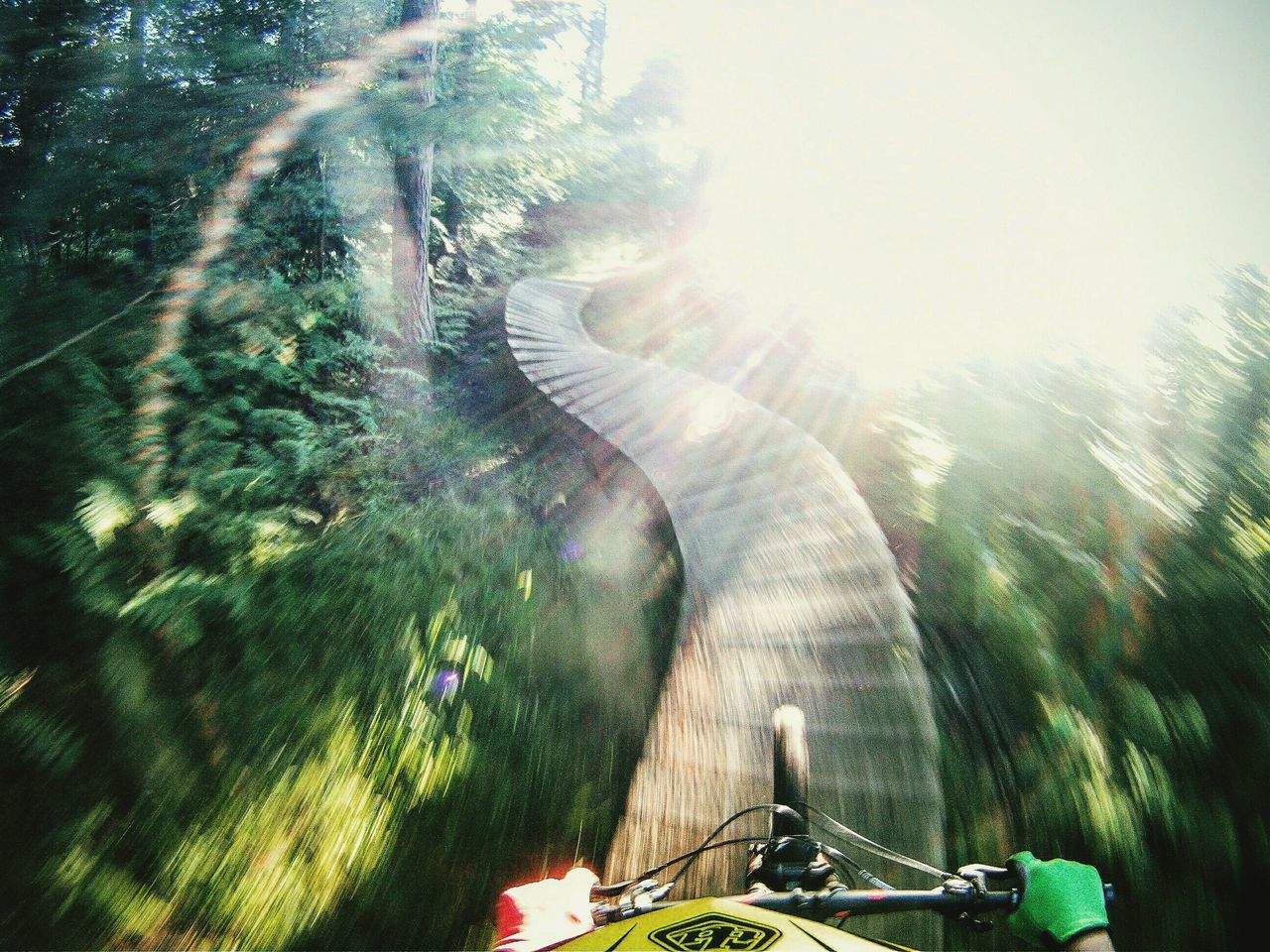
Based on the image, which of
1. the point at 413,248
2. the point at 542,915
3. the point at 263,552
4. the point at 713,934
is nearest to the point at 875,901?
the point at 713,934

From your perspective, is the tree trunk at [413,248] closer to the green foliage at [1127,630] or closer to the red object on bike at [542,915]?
the green foliage at [1127,630]

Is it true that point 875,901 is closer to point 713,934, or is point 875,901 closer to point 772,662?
point 713,934

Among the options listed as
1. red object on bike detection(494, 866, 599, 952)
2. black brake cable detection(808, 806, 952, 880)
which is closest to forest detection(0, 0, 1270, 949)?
black brake cable detection(808, 806, 952, 880)

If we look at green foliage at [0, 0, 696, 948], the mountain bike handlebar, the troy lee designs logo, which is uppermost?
the troy lee designs logo

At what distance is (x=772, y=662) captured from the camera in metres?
3.19

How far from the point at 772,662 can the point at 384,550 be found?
3.06m

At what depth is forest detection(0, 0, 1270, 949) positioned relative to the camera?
237cm

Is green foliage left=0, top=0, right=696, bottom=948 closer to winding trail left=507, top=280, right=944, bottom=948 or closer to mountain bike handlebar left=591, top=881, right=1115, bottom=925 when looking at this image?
winding trail left=507, top=280, right=944, bottom=948

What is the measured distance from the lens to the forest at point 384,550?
2.37 meters

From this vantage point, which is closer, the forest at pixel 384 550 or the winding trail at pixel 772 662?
the forest at pixel 384 550

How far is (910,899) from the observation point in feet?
4.82

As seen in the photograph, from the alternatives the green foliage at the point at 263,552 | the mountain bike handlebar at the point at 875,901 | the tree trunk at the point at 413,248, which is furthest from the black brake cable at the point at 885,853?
the tree trunk at the point at 413,248

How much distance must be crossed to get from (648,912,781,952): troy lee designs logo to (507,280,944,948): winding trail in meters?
1.14

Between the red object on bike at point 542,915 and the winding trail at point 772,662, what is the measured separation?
95cm
